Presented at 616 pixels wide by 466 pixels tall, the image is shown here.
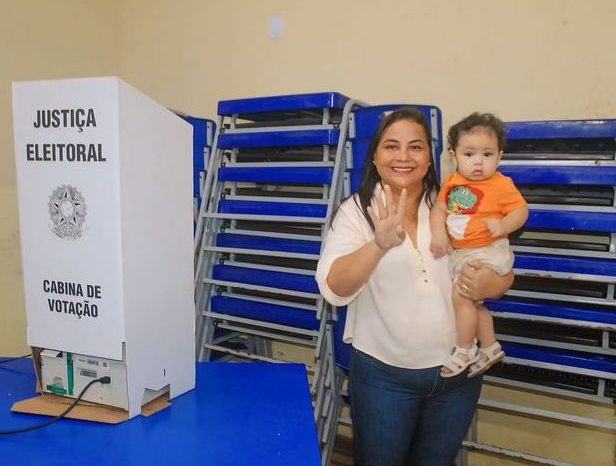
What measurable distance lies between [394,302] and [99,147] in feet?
2.49

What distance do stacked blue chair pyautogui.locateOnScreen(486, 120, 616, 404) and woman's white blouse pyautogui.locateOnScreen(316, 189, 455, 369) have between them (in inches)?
23.4

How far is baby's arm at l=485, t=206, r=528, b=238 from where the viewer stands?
1269 mm

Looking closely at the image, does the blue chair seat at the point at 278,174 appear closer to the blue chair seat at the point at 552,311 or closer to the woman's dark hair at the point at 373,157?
the woman's dark hair at the point at 373,157

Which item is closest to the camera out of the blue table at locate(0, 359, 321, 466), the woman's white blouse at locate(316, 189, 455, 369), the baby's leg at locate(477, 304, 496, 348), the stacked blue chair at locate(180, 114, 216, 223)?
the blue table at locate(0, 359, 321, 466)

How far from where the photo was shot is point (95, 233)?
0.96 metres

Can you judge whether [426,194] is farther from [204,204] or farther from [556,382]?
[204,204]

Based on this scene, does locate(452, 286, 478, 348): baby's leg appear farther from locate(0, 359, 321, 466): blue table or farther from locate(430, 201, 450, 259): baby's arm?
locate(0, 359, 321, 466): blue table

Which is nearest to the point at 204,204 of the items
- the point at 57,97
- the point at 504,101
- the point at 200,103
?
the point at 200,103

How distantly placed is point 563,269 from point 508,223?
480mm

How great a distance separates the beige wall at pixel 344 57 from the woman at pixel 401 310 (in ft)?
3.16

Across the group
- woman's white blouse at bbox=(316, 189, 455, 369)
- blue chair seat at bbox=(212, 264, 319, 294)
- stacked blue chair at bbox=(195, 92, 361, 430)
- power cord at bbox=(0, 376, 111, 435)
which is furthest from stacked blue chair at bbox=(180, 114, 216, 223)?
power cord at bbox=(0, 376, 111, 435)

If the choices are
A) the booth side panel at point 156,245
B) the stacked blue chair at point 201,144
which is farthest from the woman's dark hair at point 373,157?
the stacked blue chair at point 201,144

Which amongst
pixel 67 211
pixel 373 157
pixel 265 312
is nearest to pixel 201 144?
pixel 265 312

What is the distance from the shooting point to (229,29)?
8.59 ft
